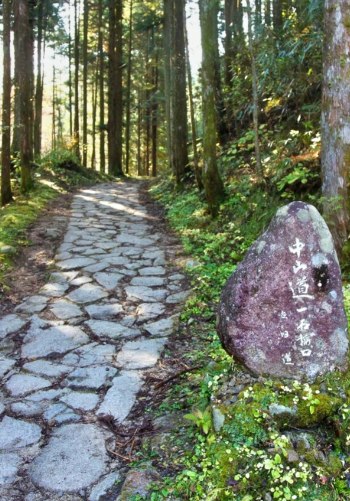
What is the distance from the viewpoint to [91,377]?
12.5ft

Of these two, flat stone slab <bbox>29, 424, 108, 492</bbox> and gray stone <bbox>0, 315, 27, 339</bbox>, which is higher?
gray stone <bbox>0, 315, 27, 339</bbox>

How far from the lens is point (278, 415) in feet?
8.86

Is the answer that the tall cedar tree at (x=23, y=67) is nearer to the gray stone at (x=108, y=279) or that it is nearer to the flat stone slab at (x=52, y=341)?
the gray stone at (x=108, y=279)

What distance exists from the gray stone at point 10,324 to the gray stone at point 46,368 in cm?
71

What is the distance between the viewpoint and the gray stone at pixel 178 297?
5335 millimetres

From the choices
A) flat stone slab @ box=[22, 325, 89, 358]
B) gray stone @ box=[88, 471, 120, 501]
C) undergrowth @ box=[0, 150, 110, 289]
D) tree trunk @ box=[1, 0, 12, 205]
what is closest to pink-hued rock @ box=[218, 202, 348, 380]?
gray stone @ box=[88, 471, 120, 501]

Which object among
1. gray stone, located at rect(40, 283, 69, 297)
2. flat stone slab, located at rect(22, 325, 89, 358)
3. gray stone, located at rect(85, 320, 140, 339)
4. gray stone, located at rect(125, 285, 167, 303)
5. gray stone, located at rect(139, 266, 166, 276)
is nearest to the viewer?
flat stone slab, located at rect(22, 325, 89, 358)

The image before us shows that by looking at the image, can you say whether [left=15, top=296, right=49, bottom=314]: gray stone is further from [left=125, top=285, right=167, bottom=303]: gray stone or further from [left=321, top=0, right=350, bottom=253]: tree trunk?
[left=321, top=0, right=350, bottom=253]: tree trunk

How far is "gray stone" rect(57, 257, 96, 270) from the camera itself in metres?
6.52

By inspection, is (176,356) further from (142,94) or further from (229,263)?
(142,94)

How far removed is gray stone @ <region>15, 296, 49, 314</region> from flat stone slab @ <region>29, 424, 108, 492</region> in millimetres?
2185


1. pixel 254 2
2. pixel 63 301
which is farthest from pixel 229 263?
pixel 254 2

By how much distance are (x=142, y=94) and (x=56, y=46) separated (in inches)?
276

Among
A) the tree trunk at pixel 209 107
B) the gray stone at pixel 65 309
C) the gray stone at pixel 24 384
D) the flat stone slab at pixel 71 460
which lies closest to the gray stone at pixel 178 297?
the gray stone at pixel 65 309
